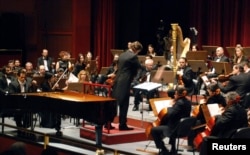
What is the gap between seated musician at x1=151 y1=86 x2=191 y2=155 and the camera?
361 inches

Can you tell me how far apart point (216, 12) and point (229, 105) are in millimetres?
9634

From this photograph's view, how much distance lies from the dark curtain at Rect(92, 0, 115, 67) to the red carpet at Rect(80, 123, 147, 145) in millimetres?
8179

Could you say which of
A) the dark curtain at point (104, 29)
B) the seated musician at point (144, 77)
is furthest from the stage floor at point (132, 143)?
the dark curtain at point (104, 29)

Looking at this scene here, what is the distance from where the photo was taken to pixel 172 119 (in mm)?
9172

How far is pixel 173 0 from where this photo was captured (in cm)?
1953

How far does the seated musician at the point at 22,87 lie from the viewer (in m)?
11.8

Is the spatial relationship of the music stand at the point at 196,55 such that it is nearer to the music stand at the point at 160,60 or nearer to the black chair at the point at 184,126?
the music stand at the point at 160,60

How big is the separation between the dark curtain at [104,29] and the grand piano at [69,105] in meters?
8.54

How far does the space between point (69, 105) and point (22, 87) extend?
9.62 ft

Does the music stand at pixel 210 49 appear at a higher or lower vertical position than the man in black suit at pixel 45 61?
higher

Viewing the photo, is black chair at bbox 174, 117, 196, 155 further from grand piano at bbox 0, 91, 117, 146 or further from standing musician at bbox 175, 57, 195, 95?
standing musician at bbox 175, 57, 195, 95

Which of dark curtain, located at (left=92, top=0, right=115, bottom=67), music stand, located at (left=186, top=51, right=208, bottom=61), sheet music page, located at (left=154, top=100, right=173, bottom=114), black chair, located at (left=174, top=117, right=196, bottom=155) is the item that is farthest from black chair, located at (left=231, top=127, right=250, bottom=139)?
dark curtain, located at (left=92, top=0, right=115, bottom=67)

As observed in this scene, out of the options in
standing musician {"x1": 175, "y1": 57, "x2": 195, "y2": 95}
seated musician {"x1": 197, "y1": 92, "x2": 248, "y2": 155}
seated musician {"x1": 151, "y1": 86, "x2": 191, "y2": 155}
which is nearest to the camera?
seated musician {"x1": 197, "y1": 92, "x2": 248, "y2": 155}

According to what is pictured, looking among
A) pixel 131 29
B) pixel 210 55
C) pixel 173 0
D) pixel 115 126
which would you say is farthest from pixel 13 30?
pixel 115 126
